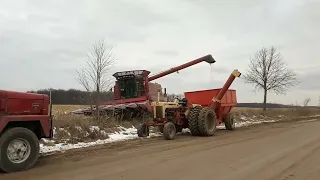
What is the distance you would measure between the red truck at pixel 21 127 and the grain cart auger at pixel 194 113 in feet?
22.8

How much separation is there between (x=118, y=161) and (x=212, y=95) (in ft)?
37.5

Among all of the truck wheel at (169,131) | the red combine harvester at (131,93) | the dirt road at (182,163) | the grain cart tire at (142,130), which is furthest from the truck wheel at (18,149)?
the red combine harvester at (131,93)

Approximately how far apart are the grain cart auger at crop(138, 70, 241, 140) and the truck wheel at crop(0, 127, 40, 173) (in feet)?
24.0

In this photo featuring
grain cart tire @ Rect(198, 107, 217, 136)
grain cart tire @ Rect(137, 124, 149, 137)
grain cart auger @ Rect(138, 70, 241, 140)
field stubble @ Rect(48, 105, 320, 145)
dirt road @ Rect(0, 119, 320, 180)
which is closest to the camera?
dirt road @ Rect(0, 119, 320, 180)

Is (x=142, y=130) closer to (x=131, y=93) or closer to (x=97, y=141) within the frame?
(x=97, y=141)

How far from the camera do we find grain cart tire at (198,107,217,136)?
16650mm

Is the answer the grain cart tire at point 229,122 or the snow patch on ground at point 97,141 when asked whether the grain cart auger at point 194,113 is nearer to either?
the grain cart tire at point 229,122

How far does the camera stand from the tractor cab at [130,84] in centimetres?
2216

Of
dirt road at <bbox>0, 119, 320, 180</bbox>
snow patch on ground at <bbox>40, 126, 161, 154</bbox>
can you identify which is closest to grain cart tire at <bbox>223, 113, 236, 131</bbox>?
snow patch on ground at <bbox>40, 126, 161, 154</bbox>

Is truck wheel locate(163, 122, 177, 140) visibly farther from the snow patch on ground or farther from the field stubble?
the field stubble

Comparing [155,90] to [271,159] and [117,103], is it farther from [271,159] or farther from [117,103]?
[271,159]

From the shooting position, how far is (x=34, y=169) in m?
8.26

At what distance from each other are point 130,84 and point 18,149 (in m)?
14.6

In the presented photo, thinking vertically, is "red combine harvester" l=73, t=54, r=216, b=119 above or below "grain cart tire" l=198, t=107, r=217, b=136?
above
